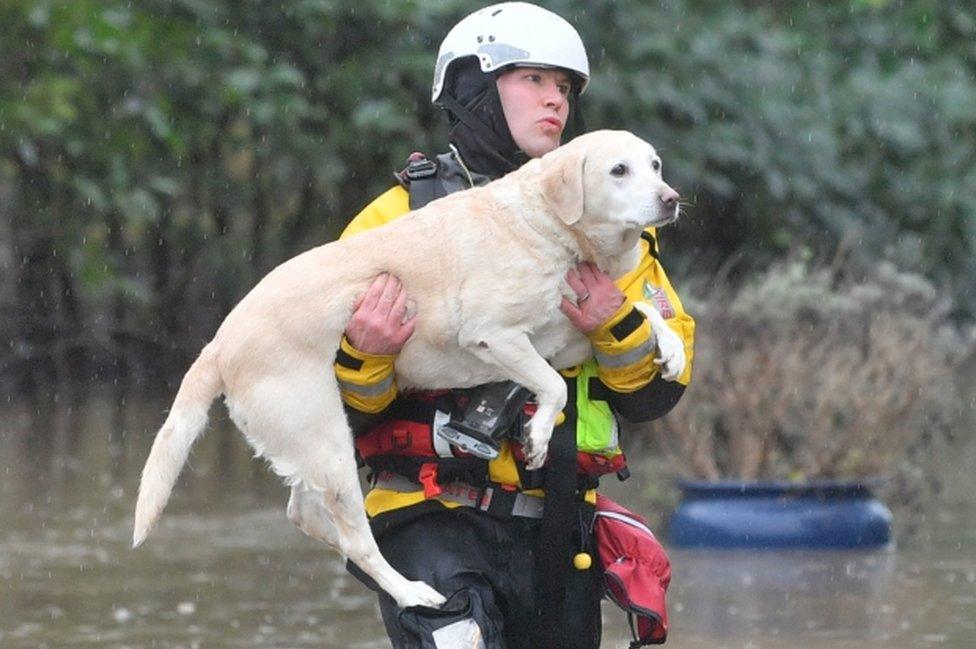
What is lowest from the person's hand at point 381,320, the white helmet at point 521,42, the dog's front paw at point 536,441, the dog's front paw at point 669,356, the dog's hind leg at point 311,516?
the dog's hind leg at point 311,516

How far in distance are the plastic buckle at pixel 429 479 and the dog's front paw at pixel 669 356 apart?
0.59 m

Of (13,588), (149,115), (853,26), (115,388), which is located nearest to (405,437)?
(13,588)

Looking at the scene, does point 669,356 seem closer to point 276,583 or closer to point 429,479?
point 429,479

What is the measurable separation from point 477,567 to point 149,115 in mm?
10344

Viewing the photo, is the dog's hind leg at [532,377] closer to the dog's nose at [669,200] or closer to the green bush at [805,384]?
the dog's nose at [669,200]

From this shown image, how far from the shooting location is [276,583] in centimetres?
948

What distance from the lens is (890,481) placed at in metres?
10.2

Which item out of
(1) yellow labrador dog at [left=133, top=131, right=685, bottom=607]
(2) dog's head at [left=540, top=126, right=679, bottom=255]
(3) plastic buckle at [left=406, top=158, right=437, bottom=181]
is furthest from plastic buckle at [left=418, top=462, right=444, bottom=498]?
(3) plastic buckle at [left=406, top=158, right=437, bottom=181]

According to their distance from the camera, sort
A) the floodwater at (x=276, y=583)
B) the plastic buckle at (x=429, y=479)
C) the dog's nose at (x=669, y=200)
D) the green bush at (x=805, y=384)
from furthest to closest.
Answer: the green bush at (x=805, y=384)
the floodwater at (x=276, y=583)
the plastic buckle at (x=429, y=479)
the dog's nose at (x=669, y=200)

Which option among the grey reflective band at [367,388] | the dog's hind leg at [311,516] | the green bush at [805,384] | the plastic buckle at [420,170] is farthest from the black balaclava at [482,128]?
the green bush at [805,384]

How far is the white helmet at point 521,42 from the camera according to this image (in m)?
4.90

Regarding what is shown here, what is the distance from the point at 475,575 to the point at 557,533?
217mm

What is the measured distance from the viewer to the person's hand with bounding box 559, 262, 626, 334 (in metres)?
4.51

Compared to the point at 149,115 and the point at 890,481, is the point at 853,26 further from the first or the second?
the point at 890,481
